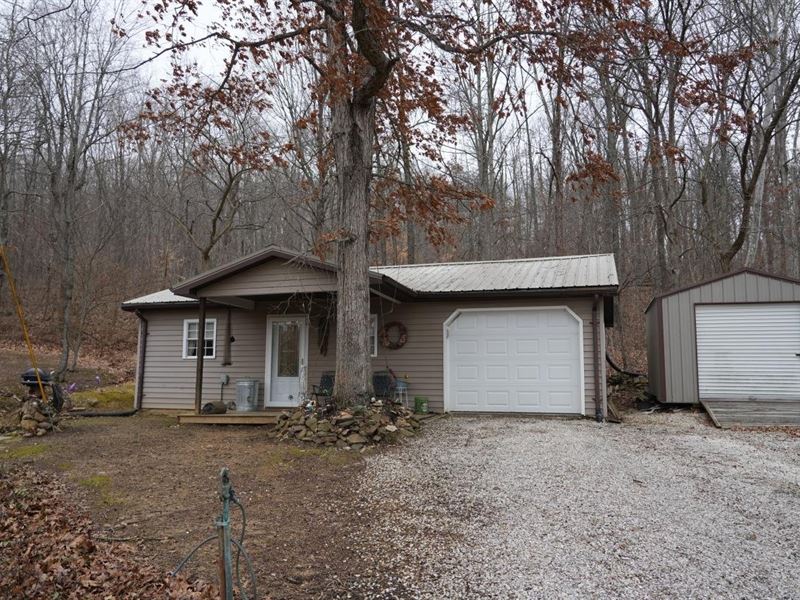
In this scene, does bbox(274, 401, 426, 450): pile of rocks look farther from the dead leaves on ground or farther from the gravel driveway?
the dead leaves on ground

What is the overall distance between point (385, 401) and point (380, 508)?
376 centimetres

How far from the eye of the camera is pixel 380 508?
15.9 ft

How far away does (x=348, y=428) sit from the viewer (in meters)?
7.60

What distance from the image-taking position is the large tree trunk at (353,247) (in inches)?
323

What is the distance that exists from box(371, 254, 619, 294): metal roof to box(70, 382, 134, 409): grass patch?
705 cm

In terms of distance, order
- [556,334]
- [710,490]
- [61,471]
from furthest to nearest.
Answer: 1. [556,334]
2. [61,471]
3. [710,490]

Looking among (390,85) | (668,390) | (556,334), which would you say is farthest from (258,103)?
(668,390)

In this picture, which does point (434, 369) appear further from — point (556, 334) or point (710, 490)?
point (710, 490)

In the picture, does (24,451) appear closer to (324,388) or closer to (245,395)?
(245,395)

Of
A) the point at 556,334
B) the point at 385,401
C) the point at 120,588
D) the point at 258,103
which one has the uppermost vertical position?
the point at 258,103


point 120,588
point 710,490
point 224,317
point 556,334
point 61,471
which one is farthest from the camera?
point 224,317

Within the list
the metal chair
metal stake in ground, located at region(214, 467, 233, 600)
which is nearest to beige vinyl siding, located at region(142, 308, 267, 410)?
the metal chair

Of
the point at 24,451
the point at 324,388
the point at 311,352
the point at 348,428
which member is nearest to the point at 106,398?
the point at 311,352

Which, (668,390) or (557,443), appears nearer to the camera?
(557,443)
